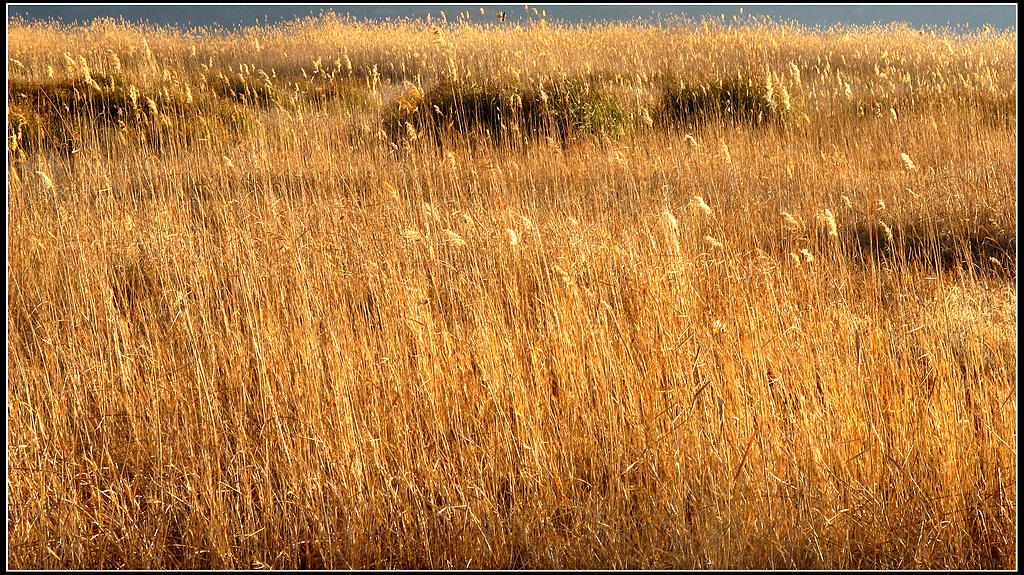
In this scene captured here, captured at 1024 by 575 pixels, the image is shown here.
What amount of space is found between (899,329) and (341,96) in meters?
8.66

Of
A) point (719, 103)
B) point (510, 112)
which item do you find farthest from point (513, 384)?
point (719, 103)

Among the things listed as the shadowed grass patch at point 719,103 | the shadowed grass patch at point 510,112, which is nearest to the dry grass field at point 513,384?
the shadowed grass patch at point 510,112

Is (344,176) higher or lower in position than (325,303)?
higher

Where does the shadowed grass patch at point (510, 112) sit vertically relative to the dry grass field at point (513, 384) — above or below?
above

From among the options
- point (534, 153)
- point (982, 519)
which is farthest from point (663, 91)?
point (982, 519)

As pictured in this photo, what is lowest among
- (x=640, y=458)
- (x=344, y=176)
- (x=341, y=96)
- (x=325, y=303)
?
(x=640, y=458)

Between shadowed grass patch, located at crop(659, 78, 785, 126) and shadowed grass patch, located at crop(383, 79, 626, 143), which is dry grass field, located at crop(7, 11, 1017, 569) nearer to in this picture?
shadowed grass patch, located at crop(383, 79, 626, 143)

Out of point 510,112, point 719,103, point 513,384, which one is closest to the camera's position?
point 513,384

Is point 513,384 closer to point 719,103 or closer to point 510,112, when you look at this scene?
point 510,112

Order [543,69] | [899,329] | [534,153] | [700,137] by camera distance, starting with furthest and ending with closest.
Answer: [543,69] → [700,137] → [534,153] → [899,329]

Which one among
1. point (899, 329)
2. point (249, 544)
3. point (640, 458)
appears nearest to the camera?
point (249, 544)

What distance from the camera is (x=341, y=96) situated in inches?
410

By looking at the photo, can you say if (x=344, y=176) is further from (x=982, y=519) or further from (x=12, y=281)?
(x=982, y=519)

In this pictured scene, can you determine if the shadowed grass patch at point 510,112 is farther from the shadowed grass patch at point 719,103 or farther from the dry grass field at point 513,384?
the dry grass field at point 513,384
